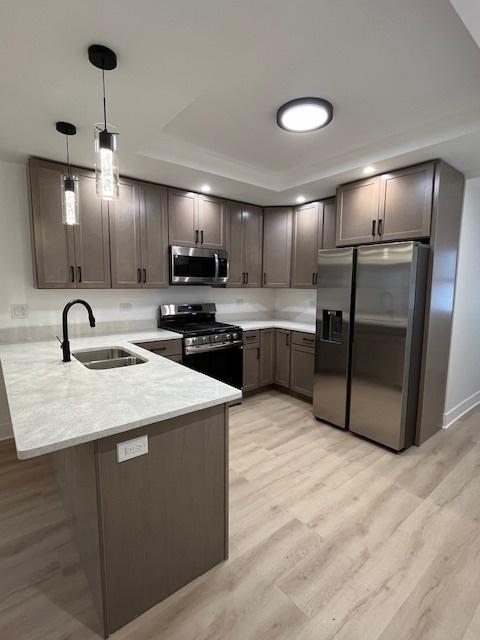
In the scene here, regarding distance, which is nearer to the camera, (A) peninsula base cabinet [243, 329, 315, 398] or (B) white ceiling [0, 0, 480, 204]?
(B) white ceiling [0, 0, 480, 204]

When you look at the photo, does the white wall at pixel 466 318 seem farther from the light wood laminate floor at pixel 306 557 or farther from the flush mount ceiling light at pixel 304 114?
the flush mount ceiling light at pixel 304 114

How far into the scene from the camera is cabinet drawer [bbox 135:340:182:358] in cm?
289

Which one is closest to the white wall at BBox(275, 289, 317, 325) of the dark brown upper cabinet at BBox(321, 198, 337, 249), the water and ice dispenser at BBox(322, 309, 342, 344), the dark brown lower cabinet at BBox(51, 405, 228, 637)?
the dark brown upper cabinet at BBox(321, 198, 337, 249)

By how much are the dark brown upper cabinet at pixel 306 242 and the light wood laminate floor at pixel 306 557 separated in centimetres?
204

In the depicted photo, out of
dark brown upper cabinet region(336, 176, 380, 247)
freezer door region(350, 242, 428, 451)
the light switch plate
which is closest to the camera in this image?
the light switch plate

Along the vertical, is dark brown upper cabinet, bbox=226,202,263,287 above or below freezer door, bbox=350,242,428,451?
above

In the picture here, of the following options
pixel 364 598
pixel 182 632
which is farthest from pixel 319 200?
pixel 182 632

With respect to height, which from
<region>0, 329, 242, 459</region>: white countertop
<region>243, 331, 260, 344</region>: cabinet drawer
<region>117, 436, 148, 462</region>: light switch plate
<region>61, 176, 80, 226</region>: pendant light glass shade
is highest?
<region>61, 176, 80, 226</region>: pendant light glass shade

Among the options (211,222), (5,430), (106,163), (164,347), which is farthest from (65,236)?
(5,430)

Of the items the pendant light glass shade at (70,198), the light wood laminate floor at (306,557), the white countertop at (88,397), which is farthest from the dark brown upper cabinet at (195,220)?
the light wood laminate floor at (306,557)

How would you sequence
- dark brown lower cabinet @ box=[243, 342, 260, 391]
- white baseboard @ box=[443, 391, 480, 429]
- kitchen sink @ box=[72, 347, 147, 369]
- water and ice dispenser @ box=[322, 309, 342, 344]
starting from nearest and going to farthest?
kitchen sink @ box=[72, 347, 147, 369] → water and ice dispenser @ box=[322, 309, 342, 344] → white baseboard @ box=[443, 391, 480, 429] → dark brown lower cabinet @ box=[243, 342, 260, 391]

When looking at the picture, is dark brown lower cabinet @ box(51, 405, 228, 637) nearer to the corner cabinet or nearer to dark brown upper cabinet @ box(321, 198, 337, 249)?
the corner cabinet

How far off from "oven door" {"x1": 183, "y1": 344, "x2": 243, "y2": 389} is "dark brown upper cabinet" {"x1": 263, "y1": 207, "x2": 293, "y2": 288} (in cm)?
109

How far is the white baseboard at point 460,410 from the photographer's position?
3.15 metres
